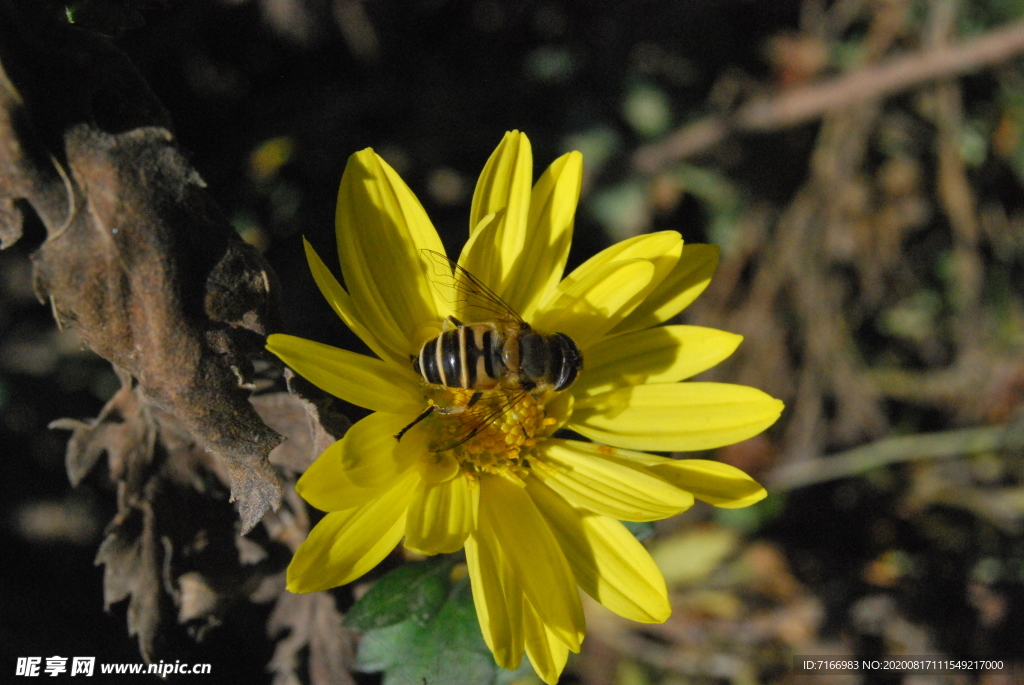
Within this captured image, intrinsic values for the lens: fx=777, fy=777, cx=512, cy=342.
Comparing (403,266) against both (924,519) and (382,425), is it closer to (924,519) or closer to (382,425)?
(382,425)

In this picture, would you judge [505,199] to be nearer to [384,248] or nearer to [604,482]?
[384,248]

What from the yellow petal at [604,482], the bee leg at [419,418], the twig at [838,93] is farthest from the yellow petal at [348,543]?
the twig at [838,93]

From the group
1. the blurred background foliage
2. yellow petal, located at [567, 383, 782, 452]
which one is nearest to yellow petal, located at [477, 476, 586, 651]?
yellow petal, located at [567, 383, 782, 452]

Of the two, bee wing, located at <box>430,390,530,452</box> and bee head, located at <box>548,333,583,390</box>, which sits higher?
bee head, located at <box>548,333,583,390</box>

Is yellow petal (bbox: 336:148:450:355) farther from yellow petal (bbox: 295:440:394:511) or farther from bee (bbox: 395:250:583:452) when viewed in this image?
yellow petal (bbox: 295:440:394:511)

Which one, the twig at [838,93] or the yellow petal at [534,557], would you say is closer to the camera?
the yellow petal at [534,557]

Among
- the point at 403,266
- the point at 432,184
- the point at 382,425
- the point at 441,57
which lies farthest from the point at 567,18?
the point at 382,425

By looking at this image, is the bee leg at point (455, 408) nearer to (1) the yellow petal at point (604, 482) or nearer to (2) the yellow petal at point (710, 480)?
(1) the yellow petal at point (604, 482)
